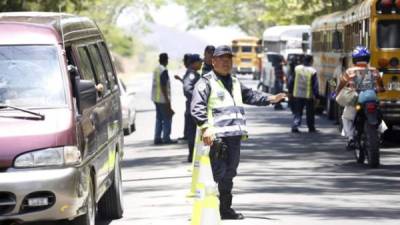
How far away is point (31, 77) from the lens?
10.2 meters

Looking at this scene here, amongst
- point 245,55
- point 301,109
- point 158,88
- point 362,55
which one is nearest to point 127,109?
point 158,88

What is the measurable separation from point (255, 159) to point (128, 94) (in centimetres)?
771

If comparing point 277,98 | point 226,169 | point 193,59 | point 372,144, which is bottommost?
point 372,144

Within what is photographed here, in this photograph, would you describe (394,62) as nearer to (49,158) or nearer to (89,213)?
(89,213)

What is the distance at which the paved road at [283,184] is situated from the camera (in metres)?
12.7

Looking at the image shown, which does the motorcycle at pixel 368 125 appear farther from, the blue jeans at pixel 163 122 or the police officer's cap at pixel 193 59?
the blue jeans at pixel 163 122

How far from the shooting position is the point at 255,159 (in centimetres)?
2052

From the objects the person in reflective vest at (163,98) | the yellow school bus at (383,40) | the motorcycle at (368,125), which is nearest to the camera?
the motorcycle at (368,125)

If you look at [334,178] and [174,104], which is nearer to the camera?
[334,178]

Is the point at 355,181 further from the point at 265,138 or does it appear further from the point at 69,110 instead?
the point at 265,138

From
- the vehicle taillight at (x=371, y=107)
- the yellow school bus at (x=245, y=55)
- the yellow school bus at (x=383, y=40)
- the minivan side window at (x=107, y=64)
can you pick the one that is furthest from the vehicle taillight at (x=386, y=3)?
the yellow school bus at (x=245, y=55)

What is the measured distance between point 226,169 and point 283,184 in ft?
13.4

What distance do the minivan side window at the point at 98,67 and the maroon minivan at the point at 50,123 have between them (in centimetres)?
13

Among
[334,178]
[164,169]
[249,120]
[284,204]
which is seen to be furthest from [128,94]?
[284,204]
